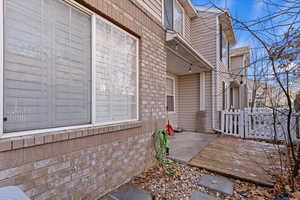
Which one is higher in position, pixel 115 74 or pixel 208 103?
pixel 115 74

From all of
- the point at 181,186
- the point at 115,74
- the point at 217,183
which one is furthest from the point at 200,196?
the point at 115,74

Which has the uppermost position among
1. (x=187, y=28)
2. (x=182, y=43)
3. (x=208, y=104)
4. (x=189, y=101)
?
(x=187, y=28)

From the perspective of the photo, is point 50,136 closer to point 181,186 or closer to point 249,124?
point 181,186

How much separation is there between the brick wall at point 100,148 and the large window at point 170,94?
10.8 feet

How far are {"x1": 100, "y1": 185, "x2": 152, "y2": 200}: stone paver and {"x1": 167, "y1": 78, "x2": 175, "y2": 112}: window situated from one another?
4.92m

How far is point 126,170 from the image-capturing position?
2.75m

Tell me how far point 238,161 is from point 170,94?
422cm

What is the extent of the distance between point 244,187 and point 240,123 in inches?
160

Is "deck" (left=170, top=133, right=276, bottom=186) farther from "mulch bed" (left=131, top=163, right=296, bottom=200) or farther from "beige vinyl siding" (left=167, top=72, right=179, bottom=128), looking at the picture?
"beige vinyl siding" (left=167, top=72, right=179, bottom=128)

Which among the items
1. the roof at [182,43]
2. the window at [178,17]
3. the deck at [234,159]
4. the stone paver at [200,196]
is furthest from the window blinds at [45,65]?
the window at [178,17]

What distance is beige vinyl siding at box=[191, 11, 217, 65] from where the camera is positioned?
714 cm

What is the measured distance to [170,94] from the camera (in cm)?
733

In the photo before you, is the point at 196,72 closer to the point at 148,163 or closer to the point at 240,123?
the point at 240,123

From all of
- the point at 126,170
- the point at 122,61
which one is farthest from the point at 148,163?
the point at 122,61
